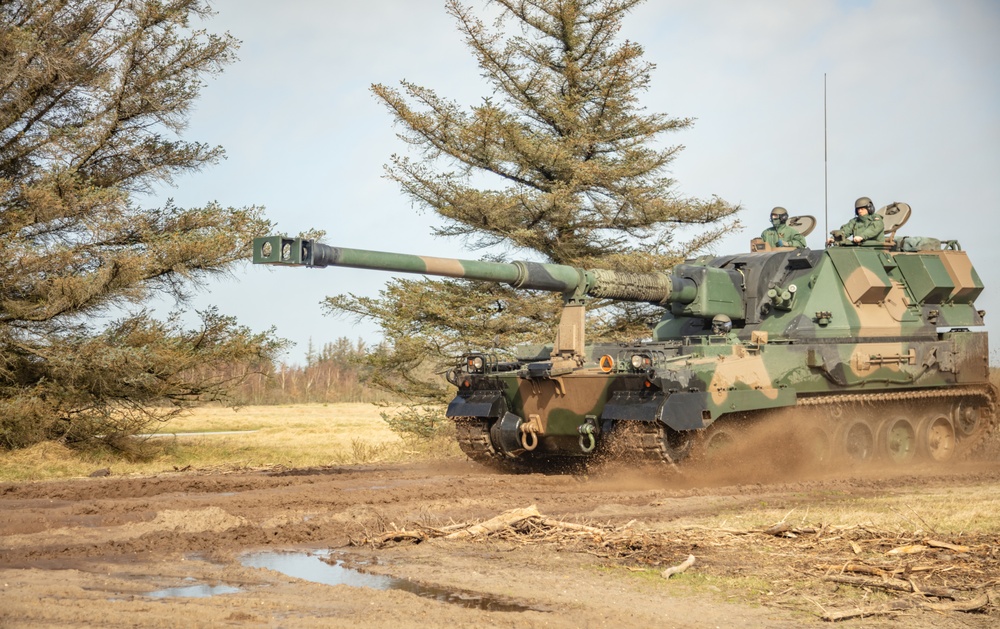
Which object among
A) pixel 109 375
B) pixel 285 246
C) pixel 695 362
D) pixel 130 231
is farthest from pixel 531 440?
pixel 130 231

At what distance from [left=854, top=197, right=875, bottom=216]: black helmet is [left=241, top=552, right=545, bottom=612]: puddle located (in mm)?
11617

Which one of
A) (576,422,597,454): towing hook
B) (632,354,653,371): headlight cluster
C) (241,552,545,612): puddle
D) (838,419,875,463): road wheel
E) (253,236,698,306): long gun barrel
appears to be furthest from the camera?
(838,419,875,463): road wheel

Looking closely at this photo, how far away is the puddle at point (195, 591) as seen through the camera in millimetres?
6930

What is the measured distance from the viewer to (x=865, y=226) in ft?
56.4

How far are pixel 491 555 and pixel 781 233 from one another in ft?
35.2

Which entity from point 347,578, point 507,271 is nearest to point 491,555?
point 347,578

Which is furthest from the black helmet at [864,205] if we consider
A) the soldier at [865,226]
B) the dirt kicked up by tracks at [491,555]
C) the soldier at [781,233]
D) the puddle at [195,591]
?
the puddle at [195,591]

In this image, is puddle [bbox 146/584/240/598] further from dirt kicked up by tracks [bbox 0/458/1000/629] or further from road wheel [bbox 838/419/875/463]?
road wheel [bbox 838/419/875/463]

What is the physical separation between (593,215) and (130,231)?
827cm

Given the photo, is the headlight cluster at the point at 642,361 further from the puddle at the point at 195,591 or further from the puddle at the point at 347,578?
the puddle at the point at 195,591

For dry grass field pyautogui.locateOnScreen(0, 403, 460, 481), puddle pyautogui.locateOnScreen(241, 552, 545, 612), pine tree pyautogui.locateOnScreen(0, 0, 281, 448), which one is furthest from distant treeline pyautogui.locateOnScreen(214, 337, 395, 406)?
puddle pyautogui.locateOnScreen(241, 552, 545, 612)

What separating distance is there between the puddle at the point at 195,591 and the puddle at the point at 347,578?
593mm

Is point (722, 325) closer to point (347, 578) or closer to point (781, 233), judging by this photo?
point (781, 233)

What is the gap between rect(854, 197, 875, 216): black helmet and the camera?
56.6ft
